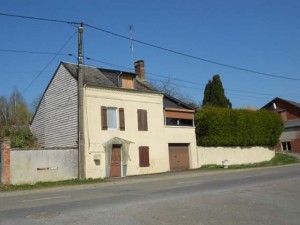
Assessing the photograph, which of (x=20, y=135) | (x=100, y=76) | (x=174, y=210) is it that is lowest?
(x=174, y=210)

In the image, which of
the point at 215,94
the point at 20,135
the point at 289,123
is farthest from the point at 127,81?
the point at 289,123

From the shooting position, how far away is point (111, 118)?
102ft

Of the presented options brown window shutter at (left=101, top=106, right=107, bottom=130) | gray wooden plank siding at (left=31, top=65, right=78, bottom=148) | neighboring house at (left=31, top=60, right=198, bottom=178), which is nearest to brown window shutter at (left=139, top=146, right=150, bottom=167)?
neighboring house at (left=31, top=60, right=198, bottom=178)

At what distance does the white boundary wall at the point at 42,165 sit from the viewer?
25.1m

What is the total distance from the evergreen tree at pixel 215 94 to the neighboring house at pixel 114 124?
26776 millimetres

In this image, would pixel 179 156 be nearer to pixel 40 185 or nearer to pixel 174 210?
pixel 40 185

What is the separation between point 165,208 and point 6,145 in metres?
15.5

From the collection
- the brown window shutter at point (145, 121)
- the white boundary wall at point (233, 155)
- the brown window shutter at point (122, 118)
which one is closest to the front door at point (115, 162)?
the brown window shutter at point (122, 118)

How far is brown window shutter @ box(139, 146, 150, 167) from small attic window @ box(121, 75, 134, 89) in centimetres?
480

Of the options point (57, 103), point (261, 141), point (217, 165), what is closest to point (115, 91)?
point (57, 103)

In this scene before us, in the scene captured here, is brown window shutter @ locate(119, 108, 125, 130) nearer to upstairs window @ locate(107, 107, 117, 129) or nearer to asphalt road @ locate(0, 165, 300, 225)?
upstairs window @ locate(107, 107, 117, 129)

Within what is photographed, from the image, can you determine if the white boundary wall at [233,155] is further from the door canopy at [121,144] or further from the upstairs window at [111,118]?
the upstairs window at [111,118]

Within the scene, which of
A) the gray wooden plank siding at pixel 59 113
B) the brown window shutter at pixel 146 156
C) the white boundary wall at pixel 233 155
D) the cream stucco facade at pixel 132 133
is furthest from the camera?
the white boundary wall at pixel 233 155

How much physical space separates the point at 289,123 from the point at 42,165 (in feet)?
142
